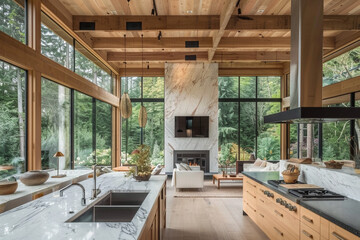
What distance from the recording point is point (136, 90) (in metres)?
9.37

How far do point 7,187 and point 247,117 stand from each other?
26.6ft

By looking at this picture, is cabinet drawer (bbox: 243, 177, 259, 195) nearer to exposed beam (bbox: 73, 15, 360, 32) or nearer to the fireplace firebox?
exposed beam (bbox: 73, 15, 360, 32)

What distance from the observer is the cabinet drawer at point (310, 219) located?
6.96 feet

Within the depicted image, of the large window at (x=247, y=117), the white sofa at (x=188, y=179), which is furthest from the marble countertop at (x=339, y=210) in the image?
the large window at (x=247, y=117)

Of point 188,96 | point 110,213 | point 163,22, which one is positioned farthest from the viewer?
point 188,96

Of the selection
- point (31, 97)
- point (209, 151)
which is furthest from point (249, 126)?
point (31, 97)

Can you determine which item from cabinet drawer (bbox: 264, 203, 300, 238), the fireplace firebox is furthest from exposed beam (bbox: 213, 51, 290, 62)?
cabinet drawer (bbox: 264, 203, 300, 238)

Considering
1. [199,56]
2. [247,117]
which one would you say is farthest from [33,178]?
[247,117]

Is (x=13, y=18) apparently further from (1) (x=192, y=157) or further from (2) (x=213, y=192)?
(1) (x=192, y=157)

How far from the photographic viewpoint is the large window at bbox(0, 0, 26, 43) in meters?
3.29

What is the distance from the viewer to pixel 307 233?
89.6 inches

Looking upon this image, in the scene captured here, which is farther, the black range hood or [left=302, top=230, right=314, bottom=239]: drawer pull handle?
the black range hood

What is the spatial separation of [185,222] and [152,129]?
5432 mm

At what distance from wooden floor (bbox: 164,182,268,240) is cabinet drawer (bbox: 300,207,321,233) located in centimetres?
139
